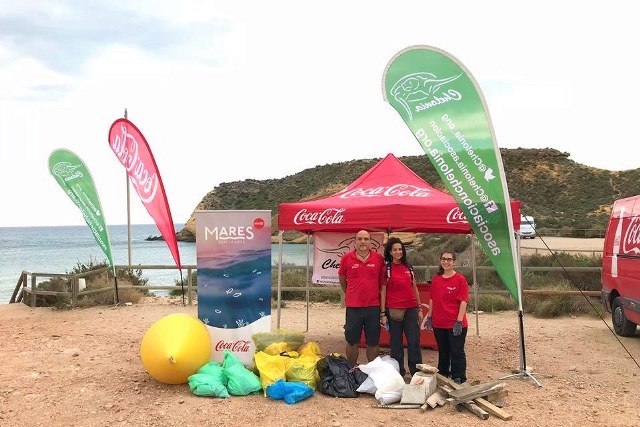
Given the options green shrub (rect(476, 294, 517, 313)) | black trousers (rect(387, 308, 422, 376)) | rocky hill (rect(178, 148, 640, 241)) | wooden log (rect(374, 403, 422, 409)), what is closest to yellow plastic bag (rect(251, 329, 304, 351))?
black trousers (rect(387, 308, 422, 376))

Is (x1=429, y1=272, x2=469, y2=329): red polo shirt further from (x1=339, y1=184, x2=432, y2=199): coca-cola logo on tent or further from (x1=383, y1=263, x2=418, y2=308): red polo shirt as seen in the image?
(x1=339, y1=184, x2=432, y2=199): coca-cola logo on tent

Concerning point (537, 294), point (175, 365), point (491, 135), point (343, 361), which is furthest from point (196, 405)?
point (537, 294)

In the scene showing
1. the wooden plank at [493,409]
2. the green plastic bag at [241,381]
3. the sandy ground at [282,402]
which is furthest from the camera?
the green plastic bag at [241,381]

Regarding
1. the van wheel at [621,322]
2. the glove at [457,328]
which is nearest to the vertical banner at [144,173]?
the glove at [457,328]

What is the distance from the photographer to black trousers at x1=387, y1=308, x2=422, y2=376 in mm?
6828

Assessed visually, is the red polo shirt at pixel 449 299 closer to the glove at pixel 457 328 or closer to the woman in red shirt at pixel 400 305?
the glove at pixel 457 328

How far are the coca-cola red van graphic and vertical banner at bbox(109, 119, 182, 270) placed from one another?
6.76 m

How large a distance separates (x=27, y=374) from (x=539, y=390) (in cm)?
633

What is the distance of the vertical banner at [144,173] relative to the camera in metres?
8.03

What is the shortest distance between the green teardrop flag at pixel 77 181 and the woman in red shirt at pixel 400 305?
28.5 feet

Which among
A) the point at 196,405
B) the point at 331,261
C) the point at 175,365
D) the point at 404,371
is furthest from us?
the point at 331,261

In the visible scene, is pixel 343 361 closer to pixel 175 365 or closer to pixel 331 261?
pixel 175 365

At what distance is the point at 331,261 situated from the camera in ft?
30.2

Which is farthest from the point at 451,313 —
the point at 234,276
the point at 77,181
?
the point at 77,181
